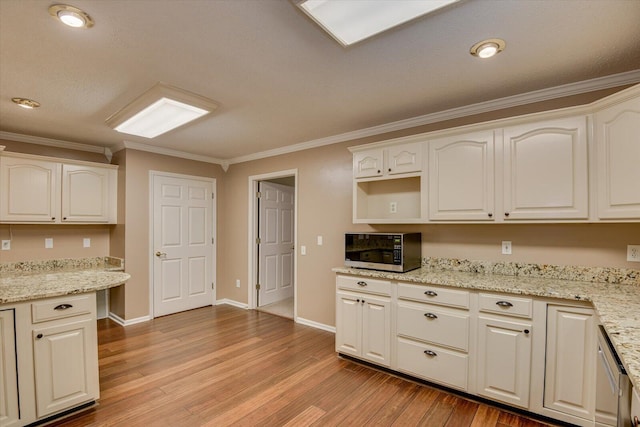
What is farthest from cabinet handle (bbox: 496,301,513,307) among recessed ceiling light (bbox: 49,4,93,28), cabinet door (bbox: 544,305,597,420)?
recessed ceiling light (bbox: 49,4,93,28)

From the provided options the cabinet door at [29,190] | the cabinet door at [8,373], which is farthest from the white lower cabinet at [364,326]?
the cabinet door at [29,190]

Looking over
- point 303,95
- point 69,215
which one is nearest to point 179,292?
point 69,215

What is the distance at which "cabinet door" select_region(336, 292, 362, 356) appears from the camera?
289 cm

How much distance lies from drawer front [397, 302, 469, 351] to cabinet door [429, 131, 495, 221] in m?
0.79

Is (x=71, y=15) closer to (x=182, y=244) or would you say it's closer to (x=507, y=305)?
(x=507, y=305)

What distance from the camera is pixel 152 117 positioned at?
2822mm

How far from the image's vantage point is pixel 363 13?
4.91 feet

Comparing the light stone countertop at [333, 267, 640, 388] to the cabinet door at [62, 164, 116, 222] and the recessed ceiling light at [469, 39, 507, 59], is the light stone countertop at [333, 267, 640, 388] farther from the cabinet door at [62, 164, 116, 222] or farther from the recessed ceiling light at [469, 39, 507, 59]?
the cabinet door at [62, 164, 116, 222]

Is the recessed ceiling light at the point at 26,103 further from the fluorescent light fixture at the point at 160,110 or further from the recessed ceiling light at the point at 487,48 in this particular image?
the recessed ceiling light at the point at 487,48

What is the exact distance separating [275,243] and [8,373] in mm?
3400

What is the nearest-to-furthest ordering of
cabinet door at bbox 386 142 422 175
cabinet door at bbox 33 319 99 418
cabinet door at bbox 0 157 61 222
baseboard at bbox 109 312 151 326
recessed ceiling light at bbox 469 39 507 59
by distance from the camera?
recessed ceiling light at bbox 469 39 507 59 → cabinet door at bbox 33 319 99 418 → cabinet door at bbox 386 142 422 175 → cabinet door at bbox 0 157 61 222 → baseboard at bbox 109 312 151 326

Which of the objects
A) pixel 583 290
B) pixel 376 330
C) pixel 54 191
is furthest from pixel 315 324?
Answer: pixel 54 191

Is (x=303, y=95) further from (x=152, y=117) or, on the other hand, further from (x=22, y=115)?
(x=22, y=115)

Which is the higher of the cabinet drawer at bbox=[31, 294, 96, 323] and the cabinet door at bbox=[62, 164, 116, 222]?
the cabinet door at bbox=[62, 164, 116, 222]
